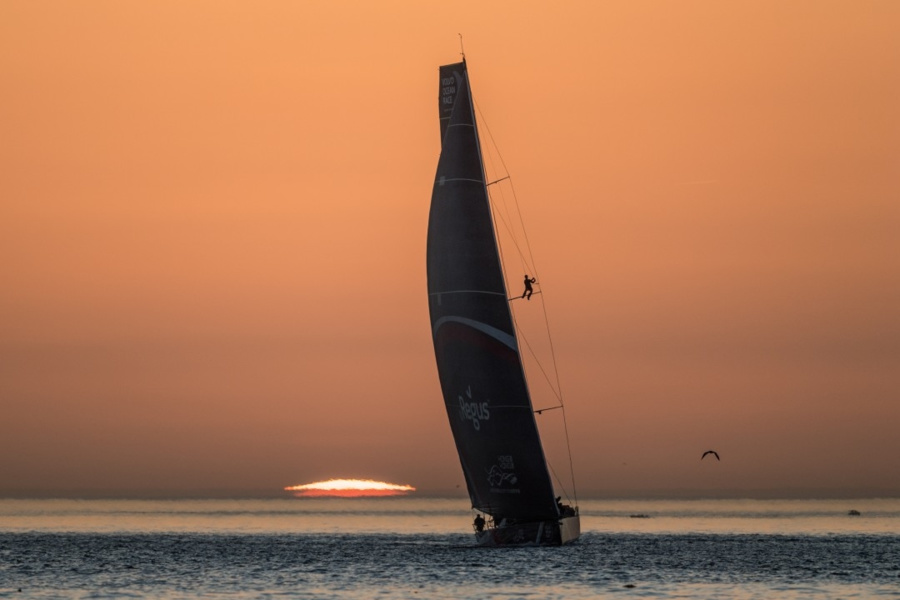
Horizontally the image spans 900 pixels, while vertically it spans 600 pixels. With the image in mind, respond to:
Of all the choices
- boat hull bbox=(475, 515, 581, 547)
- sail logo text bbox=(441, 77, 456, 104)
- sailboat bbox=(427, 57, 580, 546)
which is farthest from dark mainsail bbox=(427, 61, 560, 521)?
sail logo text bbox=(441, 77, 456, 104)

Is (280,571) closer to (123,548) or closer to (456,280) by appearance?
(456,280)

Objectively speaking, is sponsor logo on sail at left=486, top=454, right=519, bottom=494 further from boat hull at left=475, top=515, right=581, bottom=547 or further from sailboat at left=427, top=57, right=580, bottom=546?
boat hull at left=475, top=515, right=581, bottom=547

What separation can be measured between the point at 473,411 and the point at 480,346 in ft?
12.7

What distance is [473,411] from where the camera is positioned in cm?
7900

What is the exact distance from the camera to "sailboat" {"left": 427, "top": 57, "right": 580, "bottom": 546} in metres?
76.5

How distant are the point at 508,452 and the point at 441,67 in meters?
20.9

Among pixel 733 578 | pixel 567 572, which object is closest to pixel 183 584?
pixel 567 572

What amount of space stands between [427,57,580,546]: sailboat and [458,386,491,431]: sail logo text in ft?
0.17

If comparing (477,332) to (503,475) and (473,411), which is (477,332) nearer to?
(473,411)

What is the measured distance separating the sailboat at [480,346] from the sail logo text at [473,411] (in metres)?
0.05

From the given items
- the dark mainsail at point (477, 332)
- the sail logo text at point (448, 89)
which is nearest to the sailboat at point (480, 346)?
the dark mainsail at point (477, 332)

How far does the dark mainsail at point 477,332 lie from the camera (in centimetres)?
7650

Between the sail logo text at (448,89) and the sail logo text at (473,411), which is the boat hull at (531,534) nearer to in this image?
the sail logo text at (473,411)

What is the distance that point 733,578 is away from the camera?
2867 inches
